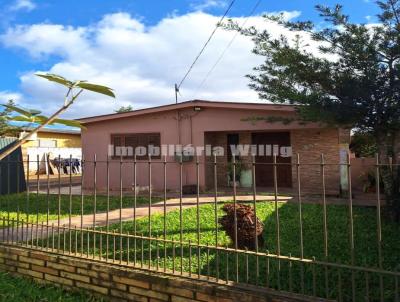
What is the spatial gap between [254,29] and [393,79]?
3.39 metres

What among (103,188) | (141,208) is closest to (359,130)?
(141,208)

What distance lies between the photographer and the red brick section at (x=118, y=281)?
3281 millimetres

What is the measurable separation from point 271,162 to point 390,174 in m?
6.68

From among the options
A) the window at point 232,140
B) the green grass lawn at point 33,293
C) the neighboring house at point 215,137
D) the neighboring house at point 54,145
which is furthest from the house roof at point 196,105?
the neighboring house at point 54,145

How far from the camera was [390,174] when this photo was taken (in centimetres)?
777

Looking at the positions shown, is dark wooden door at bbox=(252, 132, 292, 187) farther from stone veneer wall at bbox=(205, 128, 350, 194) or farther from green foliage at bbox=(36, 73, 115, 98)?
green foliage at bbox=(36, 73, 115, 98)

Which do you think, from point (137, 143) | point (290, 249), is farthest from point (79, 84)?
point (137, 143)

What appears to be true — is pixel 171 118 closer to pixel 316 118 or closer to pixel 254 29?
pixel 254 29

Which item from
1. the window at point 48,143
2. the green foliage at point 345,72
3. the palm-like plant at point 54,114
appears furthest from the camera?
the window at point 48,143

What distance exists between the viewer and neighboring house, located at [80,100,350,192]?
12578mm

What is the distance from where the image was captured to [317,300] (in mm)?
2977

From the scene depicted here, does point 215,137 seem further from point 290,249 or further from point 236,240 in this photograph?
point 236,240

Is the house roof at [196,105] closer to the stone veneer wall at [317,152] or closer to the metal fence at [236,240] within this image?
the stone veneer wall at [317,152]

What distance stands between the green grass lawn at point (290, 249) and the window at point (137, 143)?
5429mm
